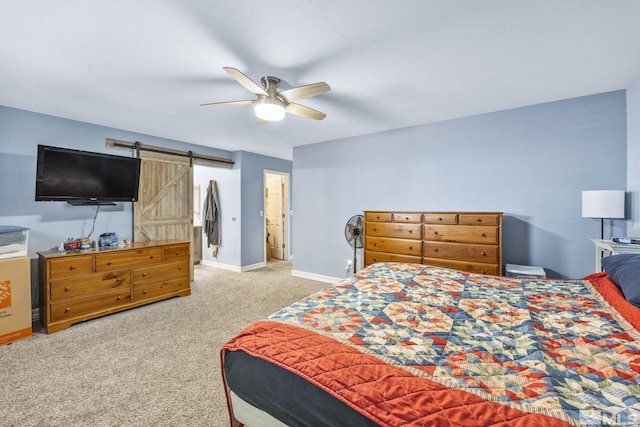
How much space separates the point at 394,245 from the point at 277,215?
3.58m

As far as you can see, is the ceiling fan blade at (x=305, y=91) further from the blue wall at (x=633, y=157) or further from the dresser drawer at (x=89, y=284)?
the dresser drawer at (x=89, y=284)

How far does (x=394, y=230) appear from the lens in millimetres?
3568

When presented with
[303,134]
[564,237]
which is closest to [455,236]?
[564,237]

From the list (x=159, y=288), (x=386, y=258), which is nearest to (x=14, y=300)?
(x=159, y=288)

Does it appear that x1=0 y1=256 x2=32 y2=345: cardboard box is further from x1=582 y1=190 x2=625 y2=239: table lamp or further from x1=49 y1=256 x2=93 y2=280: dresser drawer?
x1=582 y1=190 x2=625 y2=239: table lamp

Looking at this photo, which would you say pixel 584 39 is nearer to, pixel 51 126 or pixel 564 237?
pixel 564 237

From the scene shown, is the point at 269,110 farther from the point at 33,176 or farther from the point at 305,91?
the point at 33,176

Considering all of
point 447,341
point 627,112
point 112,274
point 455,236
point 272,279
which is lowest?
point 272,279

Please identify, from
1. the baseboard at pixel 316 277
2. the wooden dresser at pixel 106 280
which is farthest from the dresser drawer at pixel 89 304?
the baseboard at pixel 316 277

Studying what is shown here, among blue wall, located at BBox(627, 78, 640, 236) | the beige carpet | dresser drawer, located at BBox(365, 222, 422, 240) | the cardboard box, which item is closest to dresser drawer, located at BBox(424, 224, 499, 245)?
dresser drawer, located at BBox(365, 222, 422, 240)

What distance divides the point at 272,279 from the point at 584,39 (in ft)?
15.2

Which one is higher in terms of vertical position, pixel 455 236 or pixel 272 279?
pixel 455 236

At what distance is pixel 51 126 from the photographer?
10.9 feet

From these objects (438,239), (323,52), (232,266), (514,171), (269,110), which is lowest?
(232,266)
